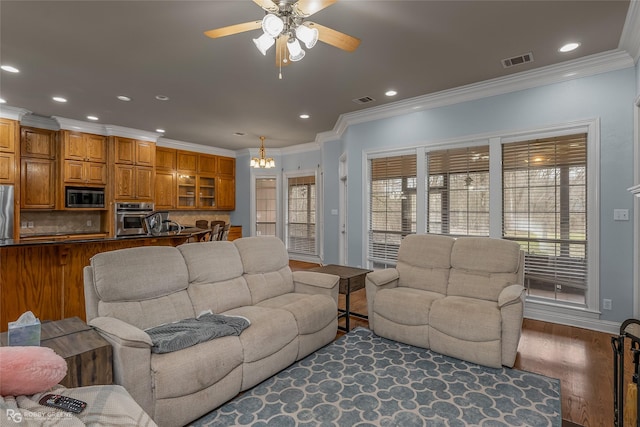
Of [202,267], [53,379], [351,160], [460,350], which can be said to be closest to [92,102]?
[202,267]

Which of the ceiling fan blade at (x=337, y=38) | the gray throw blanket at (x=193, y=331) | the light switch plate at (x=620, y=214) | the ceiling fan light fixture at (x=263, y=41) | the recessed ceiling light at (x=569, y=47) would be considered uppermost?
the recessed ceiling light at (x=569, y=47)

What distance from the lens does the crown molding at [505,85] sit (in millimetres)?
3271

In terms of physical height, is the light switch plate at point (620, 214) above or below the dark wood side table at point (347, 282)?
above

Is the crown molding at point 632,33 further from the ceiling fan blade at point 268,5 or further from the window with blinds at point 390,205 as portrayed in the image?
the ceiling fan blade at point 268,5

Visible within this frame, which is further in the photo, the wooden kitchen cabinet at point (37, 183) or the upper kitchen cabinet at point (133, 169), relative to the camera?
the upper kitchen cabinet at point (133, 169)

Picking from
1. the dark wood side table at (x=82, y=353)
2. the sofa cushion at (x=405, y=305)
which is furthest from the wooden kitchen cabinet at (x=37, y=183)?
the sofa cushion at (x=405, y=305)

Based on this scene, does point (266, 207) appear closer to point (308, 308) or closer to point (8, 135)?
point (8, 135)

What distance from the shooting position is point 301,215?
782cm

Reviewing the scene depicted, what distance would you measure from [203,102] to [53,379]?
4.07 m

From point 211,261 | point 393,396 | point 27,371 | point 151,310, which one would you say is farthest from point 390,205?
point 27,371

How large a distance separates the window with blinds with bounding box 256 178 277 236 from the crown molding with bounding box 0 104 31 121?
4.56 metres

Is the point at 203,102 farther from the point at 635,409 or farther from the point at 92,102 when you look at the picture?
the point at 635,409

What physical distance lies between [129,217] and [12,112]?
7.47 ft

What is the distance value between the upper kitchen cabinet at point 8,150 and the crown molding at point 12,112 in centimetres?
6
